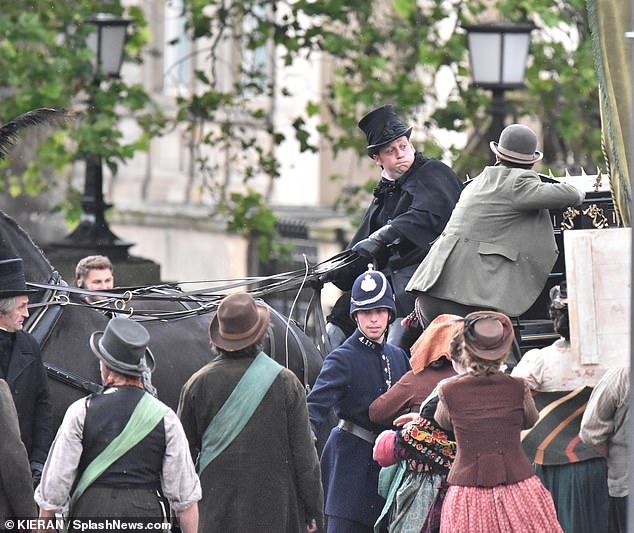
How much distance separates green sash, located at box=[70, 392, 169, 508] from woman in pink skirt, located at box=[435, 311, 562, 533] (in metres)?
1.29

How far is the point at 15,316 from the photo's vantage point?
8.38 meters

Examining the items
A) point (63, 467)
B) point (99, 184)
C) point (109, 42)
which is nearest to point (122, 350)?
point (63, 467)

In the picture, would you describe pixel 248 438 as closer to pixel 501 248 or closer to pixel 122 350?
pixel 122 350

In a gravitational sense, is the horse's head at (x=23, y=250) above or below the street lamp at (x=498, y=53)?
below

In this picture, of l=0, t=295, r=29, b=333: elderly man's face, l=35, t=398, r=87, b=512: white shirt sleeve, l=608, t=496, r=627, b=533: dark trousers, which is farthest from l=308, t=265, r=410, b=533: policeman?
l=35, t=398, r=87, b=512: white shirt sleeve

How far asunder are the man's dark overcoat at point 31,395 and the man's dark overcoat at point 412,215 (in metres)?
2.31

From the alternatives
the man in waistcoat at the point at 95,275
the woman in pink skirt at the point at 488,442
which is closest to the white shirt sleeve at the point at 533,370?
the woman in pink skirt at the point at 488,442

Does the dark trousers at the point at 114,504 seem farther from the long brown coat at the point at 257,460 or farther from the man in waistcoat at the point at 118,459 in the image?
the long brown coat at the point at 257,460

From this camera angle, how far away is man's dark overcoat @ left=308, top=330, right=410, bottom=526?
28.7ft

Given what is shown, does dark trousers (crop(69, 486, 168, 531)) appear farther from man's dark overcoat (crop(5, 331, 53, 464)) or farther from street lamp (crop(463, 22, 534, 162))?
street lamp (crop(463, 22, 534, 162))

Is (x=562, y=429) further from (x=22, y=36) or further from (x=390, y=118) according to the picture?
(x=22, y=36)

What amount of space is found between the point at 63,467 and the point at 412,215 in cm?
338

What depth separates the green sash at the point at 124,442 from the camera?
7.16 metres

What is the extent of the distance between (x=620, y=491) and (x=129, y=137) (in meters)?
19.8
